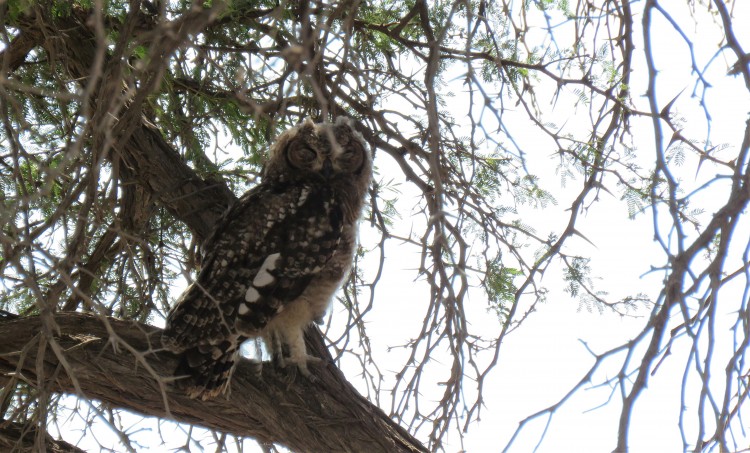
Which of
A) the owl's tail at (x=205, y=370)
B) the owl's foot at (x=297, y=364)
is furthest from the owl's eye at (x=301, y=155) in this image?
the owl's tail at (x=205, y=370)

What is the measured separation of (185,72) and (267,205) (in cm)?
69

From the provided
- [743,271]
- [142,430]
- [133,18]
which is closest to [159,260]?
[142,430]

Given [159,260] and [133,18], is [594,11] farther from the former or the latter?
[159,260]

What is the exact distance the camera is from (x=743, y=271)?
196 centimetres

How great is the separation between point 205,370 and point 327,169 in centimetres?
141

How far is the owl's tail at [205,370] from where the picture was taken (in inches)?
128

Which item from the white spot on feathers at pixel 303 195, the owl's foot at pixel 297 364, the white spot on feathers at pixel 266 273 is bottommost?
the owl's foot at pixel 297 364

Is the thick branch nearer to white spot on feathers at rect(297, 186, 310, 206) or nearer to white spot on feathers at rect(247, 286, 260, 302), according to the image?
white spot on feathers at rect(247, 286, 260, 302)

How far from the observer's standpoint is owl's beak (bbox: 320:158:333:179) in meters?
4.30

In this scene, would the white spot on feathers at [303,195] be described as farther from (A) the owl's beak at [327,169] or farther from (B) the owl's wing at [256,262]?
(A) the owl's beak at [327,169]

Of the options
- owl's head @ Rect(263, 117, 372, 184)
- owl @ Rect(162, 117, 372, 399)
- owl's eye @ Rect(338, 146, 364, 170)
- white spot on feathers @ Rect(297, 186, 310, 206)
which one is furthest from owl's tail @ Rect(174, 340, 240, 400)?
owl's eye @ Rect(338, 146, 364, 170)

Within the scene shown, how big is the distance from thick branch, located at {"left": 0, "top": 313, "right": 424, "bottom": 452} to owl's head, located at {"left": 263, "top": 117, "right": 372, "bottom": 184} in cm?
113

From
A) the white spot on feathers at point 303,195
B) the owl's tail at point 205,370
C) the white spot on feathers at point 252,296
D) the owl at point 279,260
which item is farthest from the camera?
the white spot on feathers at point 303,195

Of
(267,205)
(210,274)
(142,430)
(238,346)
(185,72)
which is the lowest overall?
(142,430)
